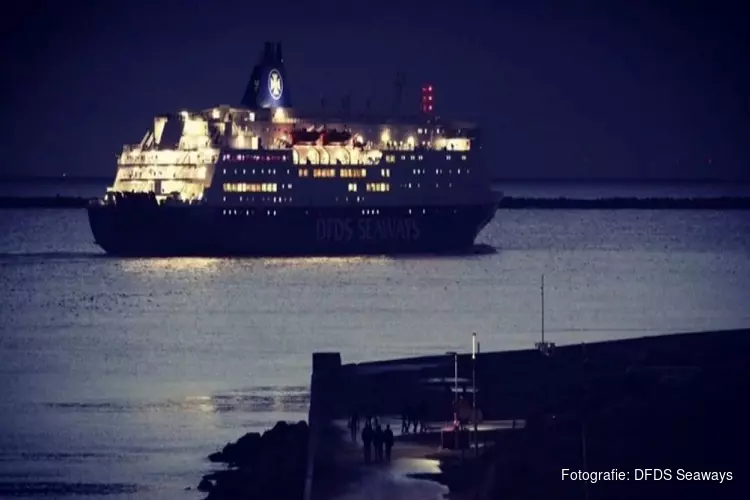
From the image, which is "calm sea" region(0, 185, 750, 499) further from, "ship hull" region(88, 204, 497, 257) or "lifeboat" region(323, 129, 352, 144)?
"lifeboat" region(323, 129, 352, 144)

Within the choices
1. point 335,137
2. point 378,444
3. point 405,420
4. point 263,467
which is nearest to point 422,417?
point 405,420

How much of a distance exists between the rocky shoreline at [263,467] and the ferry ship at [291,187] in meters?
39.9

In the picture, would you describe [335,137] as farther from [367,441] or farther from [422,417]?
[367,441]

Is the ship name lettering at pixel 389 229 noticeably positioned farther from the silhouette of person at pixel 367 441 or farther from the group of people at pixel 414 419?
the silhouette of person at pixel 367 441

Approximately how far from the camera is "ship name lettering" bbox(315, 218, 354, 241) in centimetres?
6888

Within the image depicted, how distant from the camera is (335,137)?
6938 centimetres

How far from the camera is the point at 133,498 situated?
23.7 m

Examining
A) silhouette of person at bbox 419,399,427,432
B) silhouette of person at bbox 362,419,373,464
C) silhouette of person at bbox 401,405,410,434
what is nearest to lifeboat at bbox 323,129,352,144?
silhouette of person at bbox 401,405,410,434

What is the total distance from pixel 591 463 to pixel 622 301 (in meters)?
35.0

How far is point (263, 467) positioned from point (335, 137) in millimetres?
46973

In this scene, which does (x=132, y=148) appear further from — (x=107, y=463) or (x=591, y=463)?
(x=591, y=463)

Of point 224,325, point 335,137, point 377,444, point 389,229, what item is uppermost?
point 335,137

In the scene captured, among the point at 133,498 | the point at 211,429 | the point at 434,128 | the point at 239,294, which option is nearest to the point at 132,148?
the point at 434,128

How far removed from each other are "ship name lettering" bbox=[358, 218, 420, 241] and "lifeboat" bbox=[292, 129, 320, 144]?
311 cm
